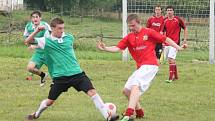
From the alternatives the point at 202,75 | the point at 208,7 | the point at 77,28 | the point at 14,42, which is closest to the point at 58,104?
the point at 202,75

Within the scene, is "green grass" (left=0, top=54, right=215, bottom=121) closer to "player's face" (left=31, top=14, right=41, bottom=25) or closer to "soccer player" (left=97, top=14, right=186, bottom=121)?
"soccer player" (left=97, top=14, right=186, bottom=121)

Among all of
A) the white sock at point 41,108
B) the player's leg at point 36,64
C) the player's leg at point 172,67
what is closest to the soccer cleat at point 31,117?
the white sock at point 41,108

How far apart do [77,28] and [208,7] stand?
64.0 ft

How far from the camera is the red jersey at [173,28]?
55.9ft

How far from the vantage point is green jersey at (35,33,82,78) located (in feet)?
33.4

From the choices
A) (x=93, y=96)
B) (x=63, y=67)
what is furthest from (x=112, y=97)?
(x=63, y=67)

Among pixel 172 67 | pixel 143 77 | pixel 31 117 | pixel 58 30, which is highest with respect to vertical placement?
pixel 58 30

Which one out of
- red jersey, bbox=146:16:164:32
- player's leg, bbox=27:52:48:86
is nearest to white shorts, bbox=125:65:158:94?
player's leg, bbox=27:52:48:86

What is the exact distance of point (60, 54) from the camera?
10.2m

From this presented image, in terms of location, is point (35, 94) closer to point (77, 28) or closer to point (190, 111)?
point (190, 111)

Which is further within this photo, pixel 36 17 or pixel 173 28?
pixel 173 28

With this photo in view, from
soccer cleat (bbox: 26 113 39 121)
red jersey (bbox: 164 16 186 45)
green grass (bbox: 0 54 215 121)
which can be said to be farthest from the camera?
red jersey (bbox: 164 16 186 45)

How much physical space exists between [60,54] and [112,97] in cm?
335

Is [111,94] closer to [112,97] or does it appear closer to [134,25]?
[112,97]
